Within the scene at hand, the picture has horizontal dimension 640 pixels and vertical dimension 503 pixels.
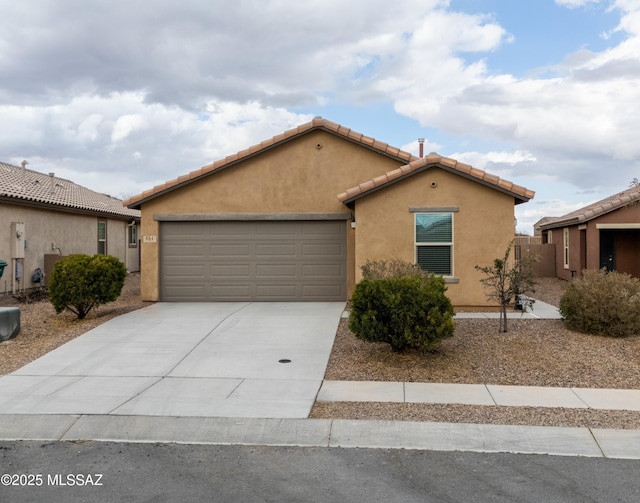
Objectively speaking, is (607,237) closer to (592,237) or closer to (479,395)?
(592,237)

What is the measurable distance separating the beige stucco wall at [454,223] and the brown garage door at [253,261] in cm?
155

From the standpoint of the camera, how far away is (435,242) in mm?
13719

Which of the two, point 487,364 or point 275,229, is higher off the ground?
point 275,229

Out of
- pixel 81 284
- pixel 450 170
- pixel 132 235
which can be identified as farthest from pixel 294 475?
pixel 132 235

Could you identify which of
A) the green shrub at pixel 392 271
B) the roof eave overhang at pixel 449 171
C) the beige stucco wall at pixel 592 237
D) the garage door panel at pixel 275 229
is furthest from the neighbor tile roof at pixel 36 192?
the beige stucco wall at pixel 592 237

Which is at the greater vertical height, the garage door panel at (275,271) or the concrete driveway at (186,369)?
the garage door panel at (275,271)

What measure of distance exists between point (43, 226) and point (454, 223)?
13.4 metres

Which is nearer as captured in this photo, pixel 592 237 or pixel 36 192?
pixel 36 192

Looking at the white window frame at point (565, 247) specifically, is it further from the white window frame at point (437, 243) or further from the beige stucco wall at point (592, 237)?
the white window frame at point (437, 243)

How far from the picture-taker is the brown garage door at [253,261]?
1520 cm

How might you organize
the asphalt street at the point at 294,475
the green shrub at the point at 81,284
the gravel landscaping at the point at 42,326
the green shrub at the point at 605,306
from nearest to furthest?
the asphalt street at the point at 294,475 → the gravel landscaping at the point at 42,326 → the green shrub at the point at 605,306 → the green shrub at the point at 81,284

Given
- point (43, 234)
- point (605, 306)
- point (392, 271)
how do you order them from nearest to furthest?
1. point (605, 306)
2. point (392, 271)
3. point (43, 234)

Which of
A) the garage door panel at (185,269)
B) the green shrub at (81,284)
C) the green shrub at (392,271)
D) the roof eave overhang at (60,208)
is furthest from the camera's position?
the roof eave overhang at (60,208)

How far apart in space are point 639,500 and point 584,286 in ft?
22.3
